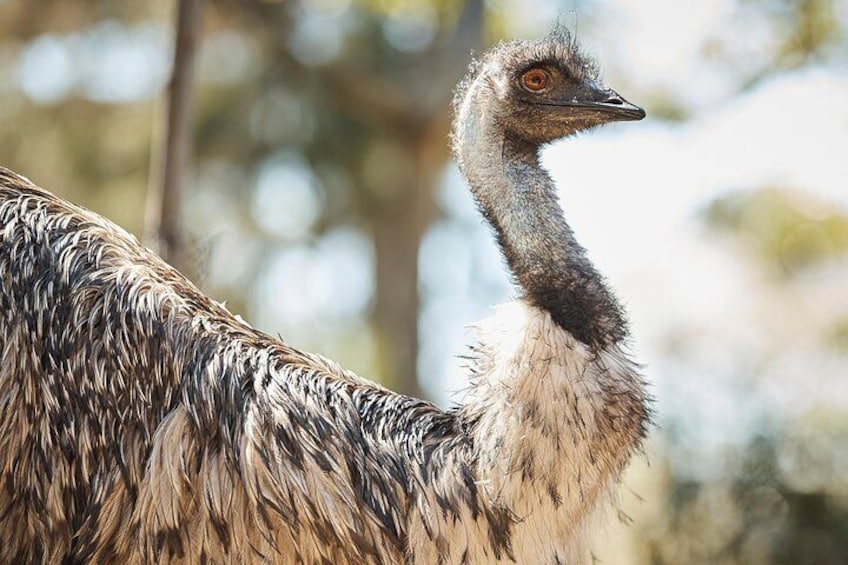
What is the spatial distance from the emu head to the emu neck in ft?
0.16

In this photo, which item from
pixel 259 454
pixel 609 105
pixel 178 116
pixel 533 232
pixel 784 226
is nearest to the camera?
pixel 259 454

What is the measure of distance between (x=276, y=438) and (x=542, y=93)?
154cm

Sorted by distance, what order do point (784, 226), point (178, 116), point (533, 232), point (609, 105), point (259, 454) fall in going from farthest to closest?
point (784, 226) → point (178, 116) → point (609, 105) → point (533, 232) → point (259, 454)

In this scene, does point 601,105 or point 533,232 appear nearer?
point 533,232

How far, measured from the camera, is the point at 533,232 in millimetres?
4160

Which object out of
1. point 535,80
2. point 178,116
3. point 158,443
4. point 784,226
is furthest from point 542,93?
point 784,226

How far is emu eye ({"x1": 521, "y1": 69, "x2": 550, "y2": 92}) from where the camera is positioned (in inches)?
177

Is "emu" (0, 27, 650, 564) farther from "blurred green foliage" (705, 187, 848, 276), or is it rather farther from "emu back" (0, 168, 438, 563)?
"blurred green foliage" (705, 187, 848, 276)

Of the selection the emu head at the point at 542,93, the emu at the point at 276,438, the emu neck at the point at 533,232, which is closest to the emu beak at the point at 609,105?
the emu head at the point at 542,93

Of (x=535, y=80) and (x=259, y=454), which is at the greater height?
(x=535, y=80)

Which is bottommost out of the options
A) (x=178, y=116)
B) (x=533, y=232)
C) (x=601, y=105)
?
(x=533, y=232)

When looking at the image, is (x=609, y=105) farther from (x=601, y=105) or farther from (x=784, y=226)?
(x=784, y=226)

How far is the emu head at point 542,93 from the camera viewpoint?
14.5 ft

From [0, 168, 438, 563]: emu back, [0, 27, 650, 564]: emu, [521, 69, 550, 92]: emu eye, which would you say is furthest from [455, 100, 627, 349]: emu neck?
[0, 168, 438, 563]: emu back
